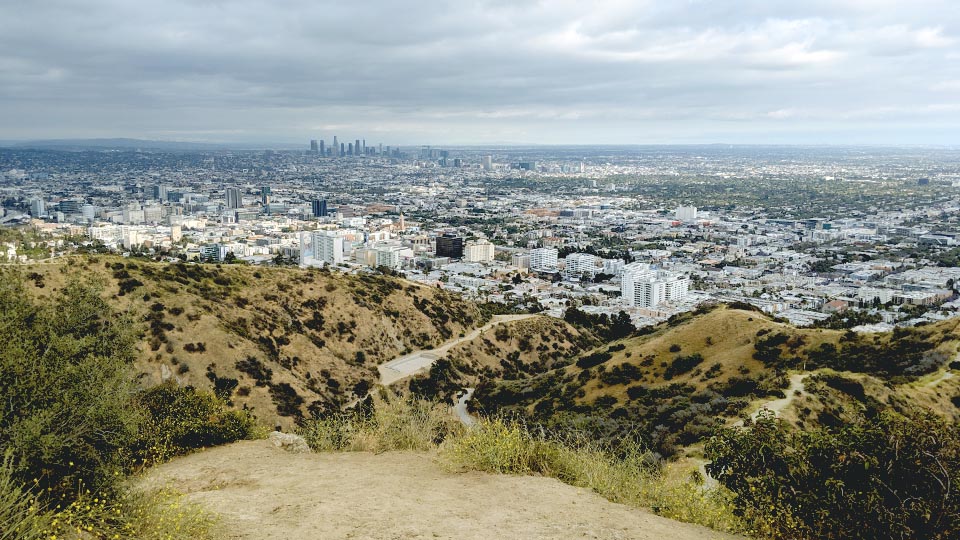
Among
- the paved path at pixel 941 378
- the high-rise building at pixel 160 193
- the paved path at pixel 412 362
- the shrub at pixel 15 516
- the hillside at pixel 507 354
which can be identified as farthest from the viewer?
the high-rise building at pixel 160 193

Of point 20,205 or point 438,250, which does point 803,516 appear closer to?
point 438,250

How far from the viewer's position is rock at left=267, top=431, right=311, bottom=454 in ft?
33.2

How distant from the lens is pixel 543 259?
72.8 meters

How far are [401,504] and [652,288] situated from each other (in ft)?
161

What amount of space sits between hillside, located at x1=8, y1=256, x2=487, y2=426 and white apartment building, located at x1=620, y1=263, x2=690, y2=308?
2236cm

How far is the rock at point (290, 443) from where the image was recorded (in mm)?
10127

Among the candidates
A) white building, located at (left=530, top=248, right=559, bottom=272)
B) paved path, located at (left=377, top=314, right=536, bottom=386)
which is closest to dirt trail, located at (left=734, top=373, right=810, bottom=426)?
paved path, located at (left=377, top=314, right=536, bottom=386)

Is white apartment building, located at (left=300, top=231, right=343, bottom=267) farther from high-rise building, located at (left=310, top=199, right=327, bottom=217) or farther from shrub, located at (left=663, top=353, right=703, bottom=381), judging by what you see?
shrub, located at (left=663, top=353, right=703, bottom=381)

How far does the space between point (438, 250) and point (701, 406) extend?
199 ft

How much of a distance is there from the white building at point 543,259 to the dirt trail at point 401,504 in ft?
206

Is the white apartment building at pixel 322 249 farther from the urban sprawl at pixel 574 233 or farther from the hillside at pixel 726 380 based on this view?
the hillside at pixel 726 380

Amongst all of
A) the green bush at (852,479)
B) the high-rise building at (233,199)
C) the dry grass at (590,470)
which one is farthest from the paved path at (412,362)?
the high-rise building at (233,199)

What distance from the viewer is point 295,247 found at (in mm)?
74750

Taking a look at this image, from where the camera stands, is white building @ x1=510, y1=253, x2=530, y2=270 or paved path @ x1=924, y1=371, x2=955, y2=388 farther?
white building @ x1=510, y1=253, x2=530, y2=270
